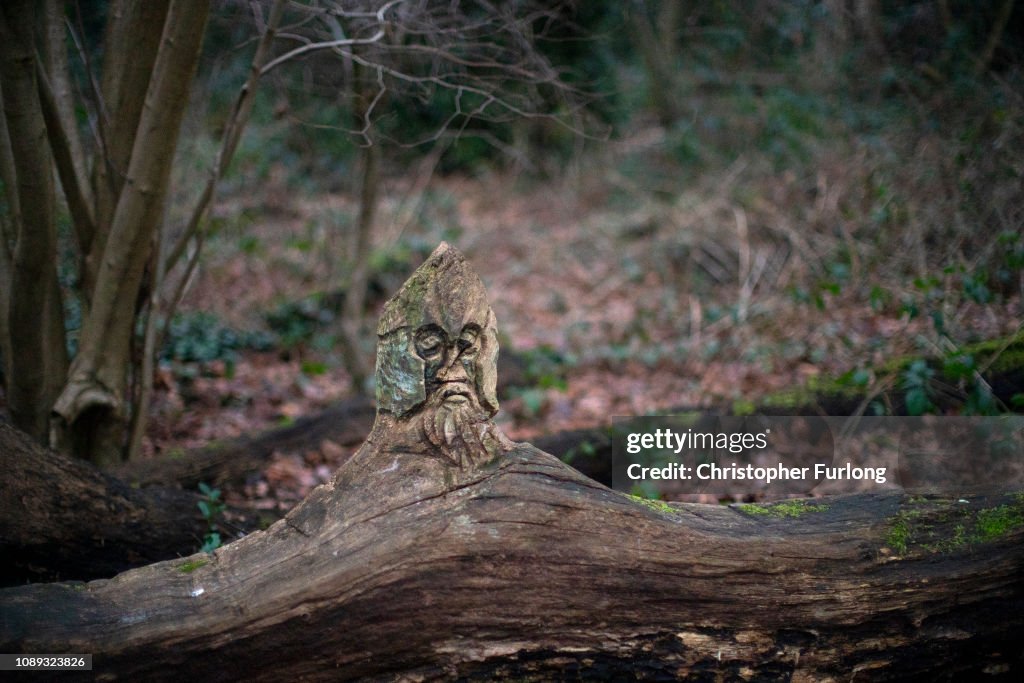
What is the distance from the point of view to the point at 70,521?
3164 millimetres

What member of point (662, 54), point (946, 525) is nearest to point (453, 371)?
point (946, 525)

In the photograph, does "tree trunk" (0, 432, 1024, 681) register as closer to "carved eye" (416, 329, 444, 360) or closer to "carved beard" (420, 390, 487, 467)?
"carved beard" (420, 390, 487, 467)

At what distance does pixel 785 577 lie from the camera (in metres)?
2.65

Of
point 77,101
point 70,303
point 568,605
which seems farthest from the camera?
point 70,303

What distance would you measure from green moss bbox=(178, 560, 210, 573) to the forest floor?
191 cm

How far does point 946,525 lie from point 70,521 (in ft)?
11.5

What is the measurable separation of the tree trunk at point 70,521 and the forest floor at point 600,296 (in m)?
1.10

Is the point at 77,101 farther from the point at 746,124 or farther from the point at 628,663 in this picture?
the point at 746,124

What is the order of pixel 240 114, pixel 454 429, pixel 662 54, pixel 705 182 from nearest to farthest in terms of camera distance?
1. pixel 454 429
2. pixel 240 114
3. pixel 705 182
4. pixel 662 54

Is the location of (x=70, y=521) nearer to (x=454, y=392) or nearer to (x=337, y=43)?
(x=454, y=392)

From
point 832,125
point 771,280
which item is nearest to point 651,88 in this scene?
point 832,125

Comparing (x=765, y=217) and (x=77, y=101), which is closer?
(x=77, y=101)

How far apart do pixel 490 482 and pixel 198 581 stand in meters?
1.06

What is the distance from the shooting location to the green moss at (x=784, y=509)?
9.46ft
